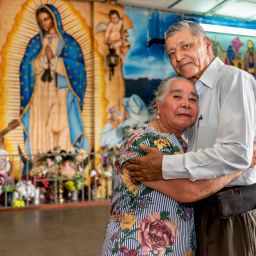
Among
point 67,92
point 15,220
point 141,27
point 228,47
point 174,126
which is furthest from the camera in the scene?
point 228,47

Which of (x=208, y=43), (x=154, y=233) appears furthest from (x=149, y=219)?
(x=208, y=43)

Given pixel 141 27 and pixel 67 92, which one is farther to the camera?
pixel 141 27

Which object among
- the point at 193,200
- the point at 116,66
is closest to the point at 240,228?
the point at 193,200

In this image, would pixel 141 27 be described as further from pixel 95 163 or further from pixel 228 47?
pixel 95 163

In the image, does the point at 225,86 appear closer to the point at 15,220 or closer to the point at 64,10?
the point at 15,220

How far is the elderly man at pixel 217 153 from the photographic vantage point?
135cm

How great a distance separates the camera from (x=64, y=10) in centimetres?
775

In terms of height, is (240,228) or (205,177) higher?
(205,177)

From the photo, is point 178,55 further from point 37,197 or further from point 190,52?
point 37,197

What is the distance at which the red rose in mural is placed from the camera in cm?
149

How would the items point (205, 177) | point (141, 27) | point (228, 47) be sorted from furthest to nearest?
point (228, 47)
point (141, 27)
point (205, 177)

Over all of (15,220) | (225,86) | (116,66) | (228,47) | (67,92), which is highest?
(228,47)

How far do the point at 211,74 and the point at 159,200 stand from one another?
1.75 ft

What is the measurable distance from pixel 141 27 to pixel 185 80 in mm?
7075
